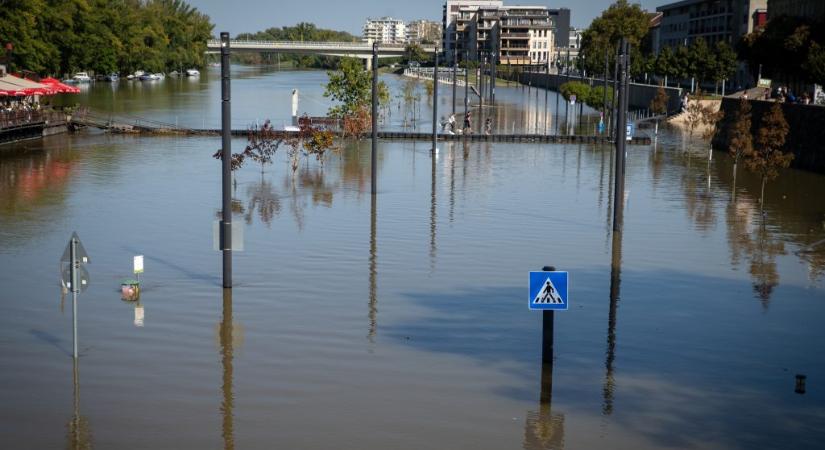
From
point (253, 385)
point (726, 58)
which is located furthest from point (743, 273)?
point (726, 58)

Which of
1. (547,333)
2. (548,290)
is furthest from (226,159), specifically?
(548,290)

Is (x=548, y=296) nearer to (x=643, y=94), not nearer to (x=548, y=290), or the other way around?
(x=548, y=290)

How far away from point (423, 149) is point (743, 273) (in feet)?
108

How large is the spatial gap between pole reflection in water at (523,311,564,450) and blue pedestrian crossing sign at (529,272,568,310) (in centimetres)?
51

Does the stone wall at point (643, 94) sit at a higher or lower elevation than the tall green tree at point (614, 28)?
lower

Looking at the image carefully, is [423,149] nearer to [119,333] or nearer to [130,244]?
[130,244]

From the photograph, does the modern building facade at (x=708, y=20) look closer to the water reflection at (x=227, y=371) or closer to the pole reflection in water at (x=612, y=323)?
the pole reflection in water at (x=612, y=323)

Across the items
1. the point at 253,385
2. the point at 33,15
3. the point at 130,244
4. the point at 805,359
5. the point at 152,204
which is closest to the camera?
the point at 253,385

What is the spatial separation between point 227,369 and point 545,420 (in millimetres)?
4991

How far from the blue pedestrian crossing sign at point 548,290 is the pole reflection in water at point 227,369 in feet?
14.1

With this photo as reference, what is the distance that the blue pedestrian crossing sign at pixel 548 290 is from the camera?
14.3 m

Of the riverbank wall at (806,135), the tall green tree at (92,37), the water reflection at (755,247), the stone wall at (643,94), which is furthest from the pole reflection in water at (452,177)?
the tall green tree at (92,37)

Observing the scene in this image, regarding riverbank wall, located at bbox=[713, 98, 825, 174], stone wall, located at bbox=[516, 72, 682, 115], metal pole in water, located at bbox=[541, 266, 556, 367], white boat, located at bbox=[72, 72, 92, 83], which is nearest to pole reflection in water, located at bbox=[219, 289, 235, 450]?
metal pole in water, located at bbox=[541, 266, 556, 367]

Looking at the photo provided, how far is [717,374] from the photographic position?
16.5 meters
